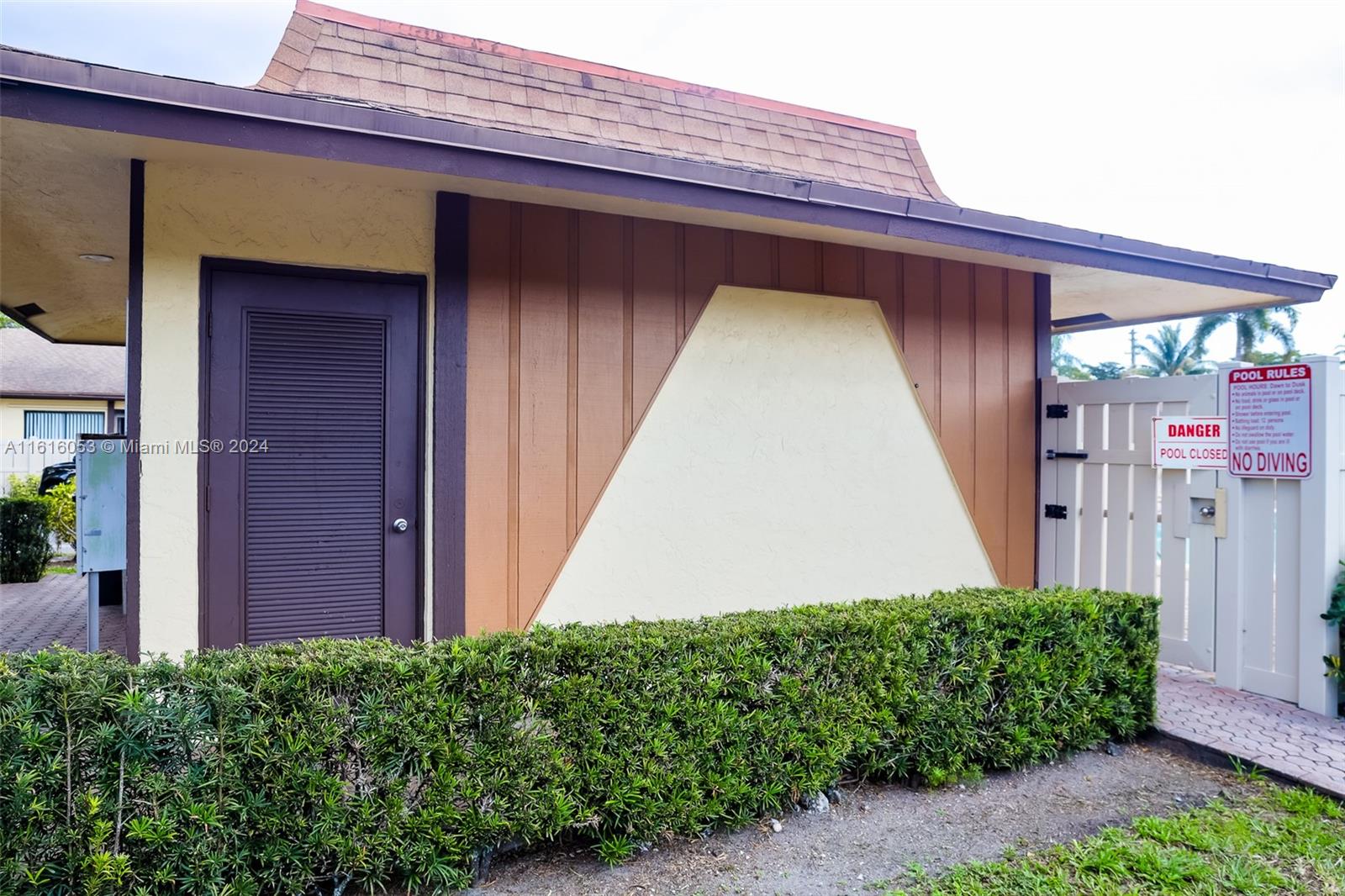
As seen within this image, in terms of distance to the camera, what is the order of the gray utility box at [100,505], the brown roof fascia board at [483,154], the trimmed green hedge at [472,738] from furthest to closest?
the gray utility box at [100,505]
the brown roof fascia board at [483,154]
the trimmed green hedge at [472,738]

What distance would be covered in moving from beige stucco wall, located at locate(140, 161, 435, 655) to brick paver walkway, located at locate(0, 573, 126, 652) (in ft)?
6.29

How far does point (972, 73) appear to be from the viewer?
1557 centimetres

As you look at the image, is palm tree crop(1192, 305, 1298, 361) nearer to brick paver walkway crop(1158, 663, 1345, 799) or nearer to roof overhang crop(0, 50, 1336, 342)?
roof overhang crop(0, 50, 1336, 342)

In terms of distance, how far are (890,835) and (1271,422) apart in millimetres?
3465

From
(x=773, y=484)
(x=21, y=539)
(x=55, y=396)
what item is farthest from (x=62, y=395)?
(x=773, y=484)

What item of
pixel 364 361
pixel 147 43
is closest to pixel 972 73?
pixel 147 43

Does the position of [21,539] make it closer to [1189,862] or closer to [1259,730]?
[1189,862]

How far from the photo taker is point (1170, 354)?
3562 centimetres

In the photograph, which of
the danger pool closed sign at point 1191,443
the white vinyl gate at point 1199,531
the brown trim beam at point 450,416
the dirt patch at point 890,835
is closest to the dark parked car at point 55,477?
the brown trim beam at point 450,416

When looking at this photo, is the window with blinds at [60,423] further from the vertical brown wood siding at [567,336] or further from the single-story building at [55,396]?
the vertical brown wood siding at [567,336]

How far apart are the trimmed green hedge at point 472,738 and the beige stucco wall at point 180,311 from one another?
1.42m

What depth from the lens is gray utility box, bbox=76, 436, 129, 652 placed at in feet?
13.1

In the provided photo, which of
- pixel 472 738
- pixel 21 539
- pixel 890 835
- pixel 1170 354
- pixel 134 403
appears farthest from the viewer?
pixel 1170 354

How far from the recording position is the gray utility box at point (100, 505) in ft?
13.1
